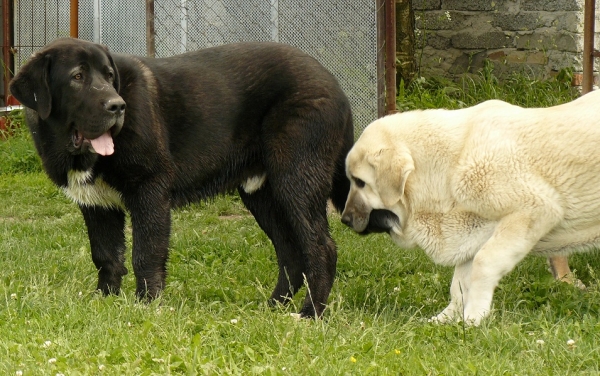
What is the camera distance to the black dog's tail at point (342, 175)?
17.3 ft

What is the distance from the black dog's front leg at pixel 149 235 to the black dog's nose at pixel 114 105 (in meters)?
0.51

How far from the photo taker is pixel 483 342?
4000mm

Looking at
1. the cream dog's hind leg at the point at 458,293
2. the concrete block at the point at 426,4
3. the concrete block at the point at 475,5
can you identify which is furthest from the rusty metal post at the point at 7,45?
the cream dog's hind leg at the point at 458,293

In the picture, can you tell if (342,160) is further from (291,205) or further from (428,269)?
(428,269)

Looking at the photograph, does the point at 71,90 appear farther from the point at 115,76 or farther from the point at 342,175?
the point at 342,175

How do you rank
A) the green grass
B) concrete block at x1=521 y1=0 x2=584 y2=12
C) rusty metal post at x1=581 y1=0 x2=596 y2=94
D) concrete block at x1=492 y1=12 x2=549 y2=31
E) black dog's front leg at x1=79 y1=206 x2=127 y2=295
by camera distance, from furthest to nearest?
concrete block at x1=492 y1=12 x2=549 y2=31 < concrete block at x1=521 y1=0 x2=584 y2=12 < rusty metal post at x1=581 y1=0 x2=596 y2=94 < black dog's front leg at x1=79 y1=206 x2=127 y2=295 < the green grass

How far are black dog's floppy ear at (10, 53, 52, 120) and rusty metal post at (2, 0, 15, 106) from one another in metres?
7.02

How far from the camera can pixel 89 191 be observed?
4.84m

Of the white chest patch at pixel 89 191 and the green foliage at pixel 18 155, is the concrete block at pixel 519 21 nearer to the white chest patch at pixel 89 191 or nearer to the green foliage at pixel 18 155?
the green foliage at pixel 18 155

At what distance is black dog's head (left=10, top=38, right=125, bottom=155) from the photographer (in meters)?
4.61

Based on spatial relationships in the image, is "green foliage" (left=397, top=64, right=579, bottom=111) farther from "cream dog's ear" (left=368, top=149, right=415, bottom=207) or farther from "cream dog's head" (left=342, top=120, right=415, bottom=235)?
"cream dog's ear" (left=368, top=149, right=415, bottom=207)

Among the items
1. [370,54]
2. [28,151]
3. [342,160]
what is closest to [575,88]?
[370,54]

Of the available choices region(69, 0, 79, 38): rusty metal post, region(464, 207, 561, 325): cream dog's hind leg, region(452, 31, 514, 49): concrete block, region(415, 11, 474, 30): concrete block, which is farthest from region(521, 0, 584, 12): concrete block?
region(464, 207, 561, 325): cream dog's hind leg

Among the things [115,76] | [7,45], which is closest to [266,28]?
[115,76]
